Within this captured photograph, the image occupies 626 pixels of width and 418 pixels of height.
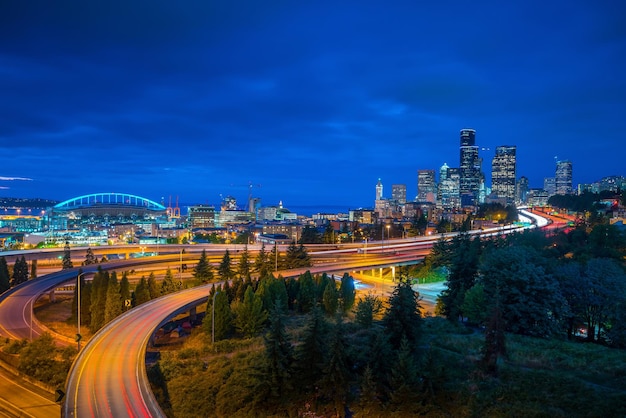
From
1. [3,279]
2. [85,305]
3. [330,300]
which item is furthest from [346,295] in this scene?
[3,279]

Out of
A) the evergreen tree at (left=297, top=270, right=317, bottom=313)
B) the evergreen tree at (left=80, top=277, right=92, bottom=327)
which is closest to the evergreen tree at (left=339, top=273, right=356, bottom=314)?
the evergreen tree at (left=297, top=270, right=317, bottom=313)

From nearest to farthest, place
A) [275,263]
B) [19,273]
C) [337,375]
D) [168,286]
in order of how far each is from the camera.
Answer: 1. [337,375]
2. [168,286]
3. [19,273]
4. [275,263]

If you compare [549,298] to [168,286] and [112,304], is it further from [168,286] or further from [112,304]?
[168,286]

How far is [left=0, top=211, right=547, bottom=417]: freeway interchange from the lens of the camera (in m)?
17.1

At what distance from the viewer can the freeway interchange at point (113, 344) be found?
17.1m

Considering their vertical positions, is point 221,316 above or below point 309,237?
below

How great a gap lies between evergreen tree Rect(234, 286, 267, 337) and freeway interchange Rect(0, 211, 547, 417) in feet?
17.0

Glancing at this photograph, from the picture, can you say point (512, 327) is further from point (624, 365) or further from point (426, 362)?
point (426, 362)

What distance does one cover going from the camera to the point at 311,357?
61.5ft

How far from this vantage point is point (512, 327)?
28.3m

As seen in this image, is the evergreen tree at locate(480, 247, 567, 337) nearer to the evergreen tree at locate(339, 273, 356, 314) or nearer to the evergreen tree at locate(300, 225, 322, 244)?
the evergreen tree at locate(339, 273, 356, 314)

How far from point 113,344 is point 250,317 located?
29.2 feet

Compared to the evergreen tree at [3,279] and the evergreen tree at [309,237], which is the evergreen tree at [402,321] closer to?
the evergreen tree at [3,279]

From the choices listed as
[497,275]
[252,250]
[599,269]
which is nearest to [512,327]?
[497,275]
